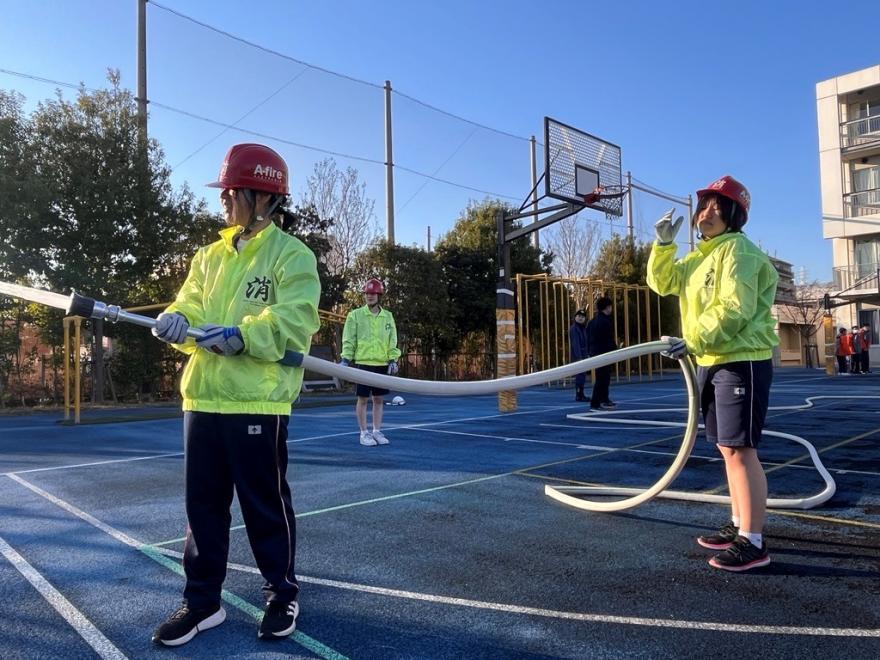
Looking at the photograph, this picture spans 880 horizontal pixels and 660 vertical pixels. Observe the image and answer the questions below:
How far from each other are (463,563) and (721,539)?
145 cm

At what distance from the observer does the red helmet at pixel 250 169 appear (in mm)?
2746

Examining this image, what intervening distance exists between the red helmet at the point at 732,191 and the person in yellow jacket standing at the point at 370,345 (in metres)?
4.60

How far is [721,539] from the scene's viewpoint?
3625mm

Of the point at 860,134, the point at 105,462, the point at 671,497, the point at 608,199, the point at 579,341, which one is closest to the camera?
the point at 671,497

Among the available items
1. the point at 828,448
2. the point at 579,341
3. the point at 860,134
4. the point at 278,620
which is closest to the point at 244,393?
the point at 278,620

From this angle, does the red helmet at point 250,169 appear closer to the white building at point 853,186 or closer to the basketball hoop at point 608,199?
the basketball hoop at point 608,199

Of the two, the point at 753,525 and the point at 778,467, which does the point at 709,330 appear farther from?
the point at 778,467

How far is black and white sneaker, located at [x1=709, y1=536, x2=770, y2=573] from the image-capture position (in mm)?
3244

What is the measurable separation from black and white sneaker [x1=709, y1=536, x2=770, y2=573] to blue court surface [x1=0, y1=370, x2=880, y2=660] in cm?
5

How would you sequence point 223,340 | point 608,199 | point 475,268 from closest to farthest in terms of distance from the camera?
point 223,340 < point 608,199 < point 475,268

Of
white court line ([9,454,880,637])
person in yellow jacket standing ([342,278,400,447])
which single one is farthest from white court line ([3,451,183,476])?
white court line ([9,454,880,637])

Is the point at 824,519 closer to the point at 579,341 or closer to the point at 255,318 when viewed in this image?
the point at 255,318

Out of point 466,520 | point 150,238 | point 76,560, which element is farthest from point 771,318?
point 150,238

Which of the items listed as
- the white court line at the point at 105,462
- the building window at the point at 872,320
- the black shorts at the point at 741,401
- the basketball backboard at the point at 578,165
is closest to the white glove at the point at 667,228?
the black shorts at the point at 741,401
